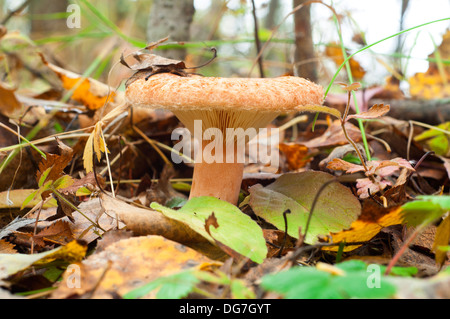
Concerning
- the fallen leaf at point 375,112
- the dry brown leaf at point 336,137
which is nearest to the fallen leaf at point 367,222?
the fallen leaf at point 375,112

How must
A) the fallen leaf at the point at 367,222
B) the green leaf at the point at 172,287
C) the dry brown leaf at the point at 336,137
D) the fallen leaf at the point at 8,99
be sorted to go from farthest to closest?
the dry brown leaf at the point at 336,137 < the fallen leaf at the point at 8,99 < the fallen leaf at the point at 367,222 < the green leaf at the point at 172,287

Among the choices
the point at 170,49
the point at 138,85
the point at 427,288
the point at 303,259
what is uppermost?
the point at 170,49

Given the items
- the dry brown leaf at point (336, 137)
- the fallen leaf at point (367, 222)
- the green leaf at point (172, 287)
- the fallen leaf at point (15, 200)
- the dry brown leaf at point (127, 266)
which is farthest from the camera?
the dry brown leaf at point (336, 137)

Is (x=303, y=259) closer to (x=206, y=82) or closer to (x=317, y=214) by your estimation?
(x=317, y=214)

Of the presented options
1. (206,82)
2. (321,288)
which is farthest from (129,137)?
(321,288)

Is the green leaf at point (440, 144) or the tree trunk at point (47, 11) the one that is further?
the tree trunk at point (47, 11)

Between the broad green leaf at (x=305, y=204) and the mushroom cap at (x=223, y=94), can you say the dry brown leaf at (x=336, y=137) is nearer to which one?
the broad green leaf at (x=305, y=204)
